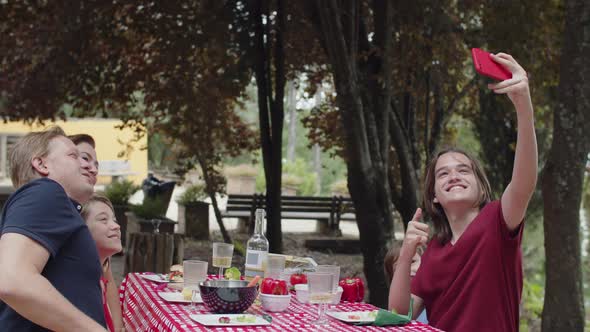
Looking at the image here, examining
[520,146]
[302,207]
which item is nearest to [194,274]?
[520,146]

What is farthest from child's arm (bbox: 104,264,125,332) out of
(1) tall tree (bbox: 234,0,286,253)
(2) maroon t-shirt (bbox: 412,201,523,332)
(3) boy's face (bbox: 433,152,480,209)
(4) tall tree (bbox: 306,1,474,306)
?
(1) tall tree (bbox: 234,0,286,253)

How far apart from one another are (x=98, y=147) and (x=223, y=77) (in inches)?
710

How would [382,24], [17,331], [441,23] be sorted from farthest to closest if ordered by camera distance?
[441,23] < [382,24] < [17,331]

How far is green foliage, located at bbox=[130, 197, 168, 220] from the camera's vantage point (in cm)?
1198

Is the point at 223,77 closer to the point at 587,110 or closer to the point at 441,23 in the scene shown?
the point at 441,23

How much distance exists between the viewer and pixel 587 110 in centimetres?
586

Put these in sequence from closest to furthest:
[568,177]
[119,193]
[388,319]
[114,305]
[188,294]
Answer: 1. [388,319]
2. [188,294]
3. [114,305]
4. [568,177]
5. [119,193]

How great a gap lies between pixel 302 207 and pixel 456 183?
43.3 feet

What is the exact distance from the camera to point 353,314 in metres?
3.31

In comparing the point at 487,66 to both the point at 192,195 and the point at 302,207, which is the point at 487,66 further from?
the point at 302,207

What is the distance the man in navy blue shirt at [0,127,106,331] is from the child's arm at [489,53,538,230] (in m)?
1.48

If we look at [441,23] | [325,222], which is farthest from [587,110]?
[325,222]

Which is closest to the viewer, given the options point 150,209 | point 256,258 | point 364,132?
point 256,258

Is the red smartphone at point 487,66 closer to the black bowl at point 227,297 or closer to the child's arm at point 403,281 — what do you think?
the child's arm at point 403,281
